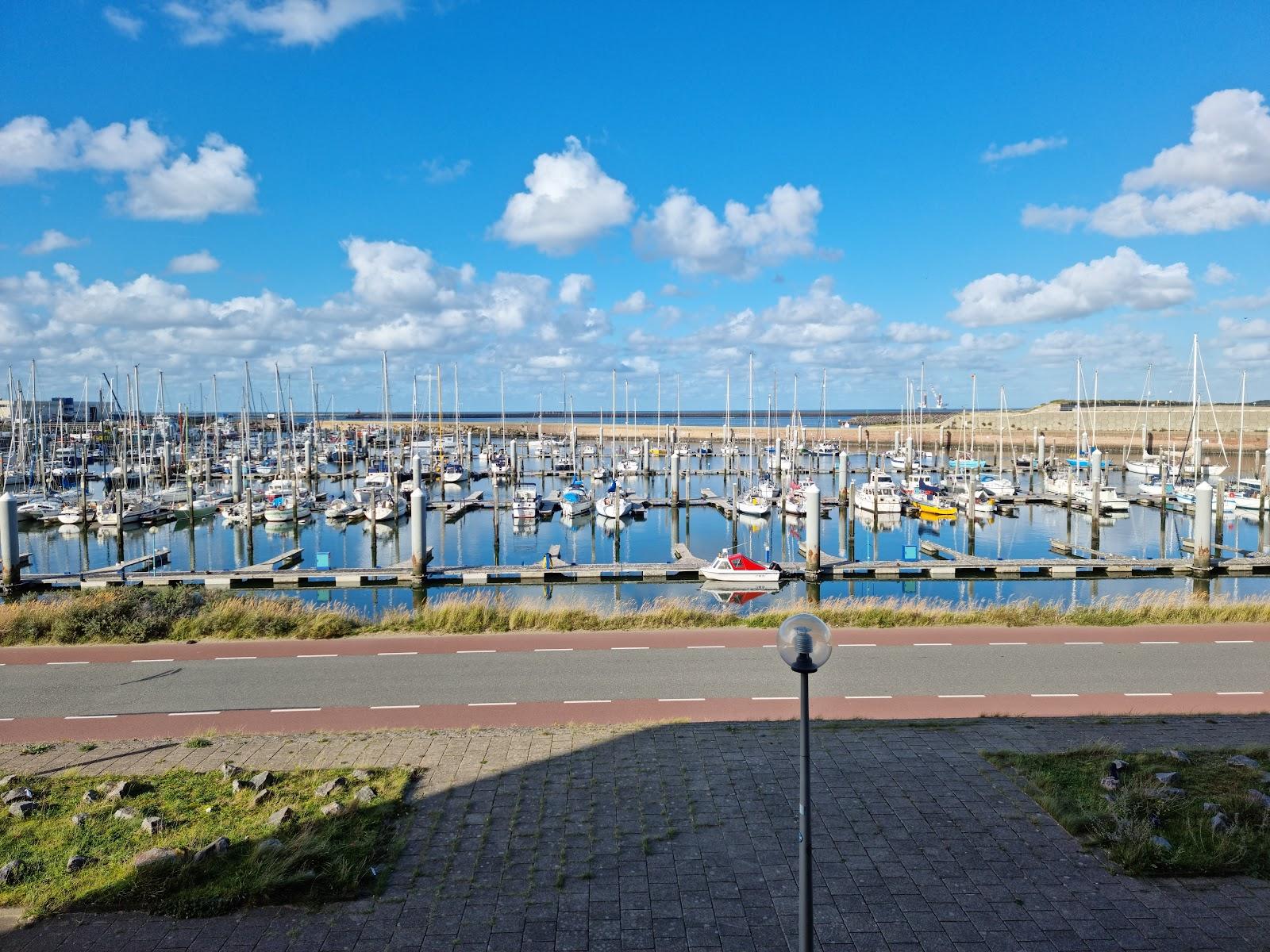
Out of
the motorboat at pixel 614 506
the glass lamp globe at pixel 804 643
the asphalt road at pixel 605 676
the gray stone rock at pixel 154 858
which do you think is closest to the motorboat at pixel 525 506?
the motorboat at pixel 614 506

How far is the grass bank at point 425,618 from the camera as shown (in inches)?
690

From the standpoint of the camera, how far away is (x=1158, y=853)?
7801mm

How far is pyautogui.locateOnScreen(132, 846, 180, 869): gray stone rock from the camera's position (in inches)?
300

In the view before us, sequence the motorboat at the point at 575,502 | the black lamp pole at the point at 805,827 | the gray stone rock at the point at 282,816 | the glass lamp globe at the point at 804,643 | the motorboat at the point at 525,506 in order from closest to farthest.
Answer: the black lamp pole at the point at 805,827, the glass lamp globe at the point at 804,643, the gray stone rock at the point at 282,816, the motorboat at the point at 525,506, the motorboat at the point at 575,502

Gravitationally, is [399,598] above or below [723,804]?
below

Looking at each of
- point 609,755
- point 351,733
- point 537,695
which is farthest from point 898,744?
point 351,733

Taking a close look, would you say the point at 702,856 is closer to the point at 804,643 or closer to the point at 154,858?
the point at 804,643

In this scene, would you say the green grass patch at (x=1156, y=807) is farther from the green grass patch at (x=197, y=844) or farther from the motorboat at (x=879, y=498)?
the motorboat at (x=879, y=498)

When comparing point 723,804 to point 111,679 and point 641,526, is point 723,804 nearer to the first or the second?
point 111,679

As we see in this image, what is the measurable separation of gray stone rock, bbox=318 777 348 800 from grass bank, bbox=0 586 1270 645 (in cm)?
897

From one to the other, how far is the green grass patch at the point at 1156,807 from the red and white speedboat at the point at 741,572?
20.0 metres

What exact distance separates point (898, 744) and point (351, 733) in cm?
726

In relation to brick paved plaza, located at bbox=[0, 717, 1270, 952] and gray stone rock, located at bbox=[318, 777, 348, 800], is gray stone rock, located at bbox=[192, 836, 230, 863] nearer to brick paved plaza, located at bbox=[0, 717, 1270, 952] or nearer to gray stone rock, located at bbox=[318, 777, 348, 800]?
brick paved plaza, located at bbox=[0, 717, 1270, 952]

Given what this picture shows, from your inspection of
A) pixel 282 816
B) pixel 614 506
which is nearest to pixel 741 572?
pixel 614 506
